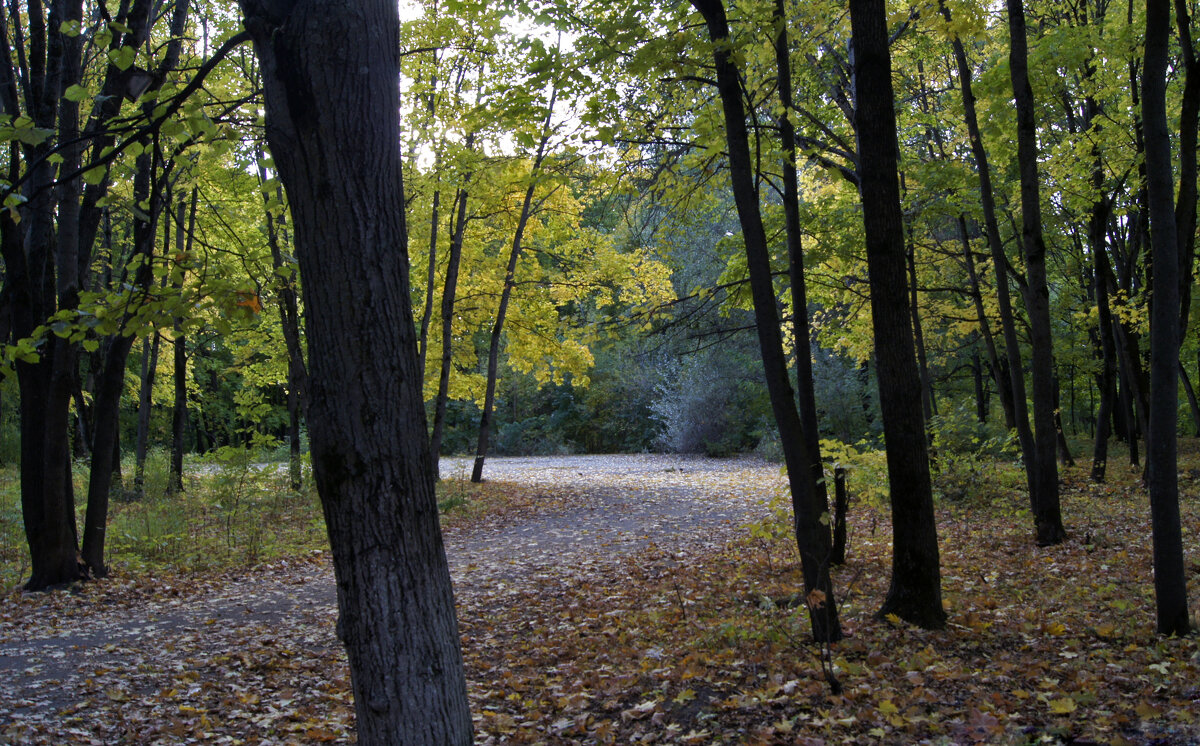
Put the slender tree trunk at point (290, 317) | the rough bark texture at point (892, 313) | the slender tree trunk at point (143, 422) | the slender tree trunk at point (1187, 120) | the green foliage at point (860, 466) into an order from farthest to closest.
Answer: the slender tree trunk at point (143, 422)
the slender tree trunk at point (290, 317)
the green foliage at point (860, 466)
the slender tree trunk at point (1187, 120)
the rough bark texture at point (892, 313)

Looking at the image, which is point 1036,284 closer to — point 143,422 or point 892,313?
point 892,313

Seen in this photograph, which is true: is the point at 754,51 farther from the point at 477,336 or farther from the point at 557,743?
the point at 477,336

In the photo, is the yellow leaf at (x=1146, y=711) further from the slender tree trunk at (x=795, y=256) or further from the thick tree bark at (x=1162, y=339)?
the slender tree trunk at (x=795, y=256)

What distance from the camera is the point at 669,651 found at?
538 cm

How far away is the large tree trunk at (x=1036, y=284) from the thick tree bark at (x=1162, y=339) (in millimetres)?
3331

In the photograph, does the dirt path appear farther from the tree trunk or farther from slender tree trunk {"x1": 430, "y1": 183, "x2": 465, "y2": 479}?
slender tree trunk {"x1": 430, "y1": 183, "x2": 465, "y2": 479}

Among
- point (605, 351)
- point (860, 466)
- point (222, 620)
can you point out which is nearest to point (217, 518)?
point (222, 620)

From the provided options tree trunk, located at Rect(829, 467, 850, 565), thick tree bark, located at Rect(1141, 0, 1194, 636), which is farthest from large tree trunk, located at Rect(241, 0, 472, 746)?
tree trunk, located at Rect(829, 467, 850, 565)

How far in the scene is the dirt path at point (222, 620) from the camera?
16.4ft

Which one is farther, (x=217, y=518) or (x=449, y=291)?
(x=449, y=291)

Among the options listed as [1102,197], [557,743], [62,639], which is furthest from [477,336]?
[557,743]

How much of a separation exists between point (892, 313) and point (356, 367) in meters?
4.11

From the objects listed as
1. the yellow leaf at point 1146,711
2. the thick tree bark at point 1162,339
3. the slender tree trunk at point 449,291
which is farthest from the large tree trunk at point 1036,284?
the slender tree trunk at point 449,291

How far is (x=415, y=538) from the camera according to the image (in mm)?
2512
